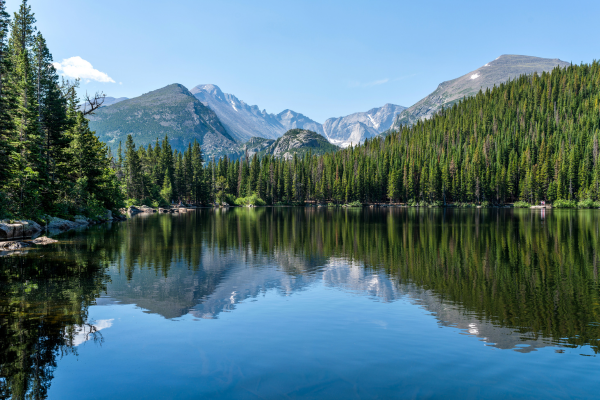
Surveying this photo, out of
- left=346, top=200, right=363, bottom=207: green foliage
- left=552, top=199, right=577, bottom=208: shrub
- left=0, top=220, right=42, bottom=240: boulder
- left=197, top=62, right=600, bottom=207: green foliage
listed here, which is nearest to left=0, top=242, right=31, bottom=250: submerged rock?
left=0, top=220, right=42, bottom=240: boulder

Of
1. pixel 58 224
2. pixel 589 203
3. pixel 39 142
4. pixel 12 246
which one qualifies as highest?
pixel 39 142

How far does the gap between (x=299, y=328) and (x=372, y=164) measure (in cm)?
15292

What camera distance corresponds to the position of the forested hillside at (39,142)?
114 feet

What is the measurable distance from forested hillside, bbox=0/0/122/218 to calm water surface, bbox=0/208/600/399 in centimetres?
1599

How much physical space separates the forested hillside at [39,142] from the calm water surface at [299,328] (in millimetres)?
15993

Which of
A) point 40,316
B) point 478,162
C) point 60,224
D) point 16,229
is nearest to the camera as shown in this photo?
point 40,316

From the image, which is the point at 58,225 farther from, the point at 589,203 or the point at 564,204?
the point at 564,204

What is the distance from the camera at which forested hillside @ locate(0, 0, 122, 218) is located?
1367 inches

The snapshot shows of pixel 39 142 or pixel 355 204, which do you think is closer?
pixel 39 142

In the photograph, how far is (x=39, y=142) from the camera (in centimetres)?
3853

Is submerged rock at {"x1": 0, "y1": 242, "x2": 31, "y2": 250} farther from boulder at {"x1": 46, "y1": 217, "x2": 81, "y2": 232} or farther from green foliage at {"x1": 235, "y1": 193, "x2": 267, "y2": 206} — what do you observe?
green foliage at {"x1": 235, "y1": 193, "x2": 267, "y2": 206}

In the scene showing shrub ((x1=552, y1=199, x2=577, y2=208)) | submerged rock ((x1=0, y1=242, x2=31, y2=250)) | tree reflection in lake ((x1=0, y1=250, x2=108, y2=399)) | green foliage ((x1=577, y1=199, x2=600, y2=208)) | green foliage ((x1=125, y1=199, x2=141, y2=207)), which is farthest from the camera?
shrub ((x1=552, y1=199, x2=577, y2=208))

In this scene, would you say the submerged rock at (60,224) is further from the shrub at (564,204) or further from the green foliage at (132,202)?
the shrub at (564,204)

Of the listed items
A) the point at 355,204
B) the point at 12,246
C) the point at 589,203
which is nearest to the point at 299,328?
the point at 12,246
